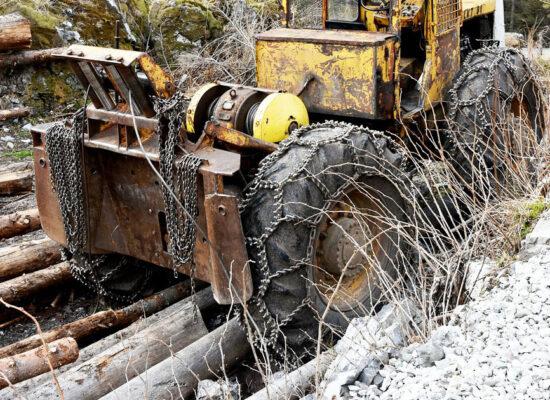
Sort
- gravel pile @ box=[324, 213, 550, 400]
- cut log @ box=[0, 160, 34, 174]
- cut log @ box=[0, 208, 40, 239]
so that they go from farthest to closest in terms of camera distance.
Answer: cut log @ box=[0, 160, 34, 174]
cut log @ box=[0, 208, 40, 239]
gravel pile @ box=[324, 213, 550, 400]

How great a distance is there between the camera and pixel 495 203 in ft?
18.1

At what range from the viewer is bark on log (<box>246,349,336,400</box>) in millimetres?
4270

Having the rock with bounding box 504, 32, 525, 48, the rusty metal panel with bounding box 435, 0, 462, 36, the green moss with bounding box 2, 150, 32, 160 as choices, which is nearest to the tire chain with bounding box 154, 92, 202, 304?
the rusty metal panel with bounding box 435, 0, 462, 36

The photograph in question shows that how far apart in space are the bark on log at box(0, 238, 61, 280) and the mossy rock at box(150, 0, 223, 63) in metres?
5.24

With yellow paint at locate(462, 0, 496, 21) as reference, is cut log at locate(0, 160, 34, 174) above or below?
below

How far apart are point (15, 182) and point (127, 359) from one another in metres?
3.44

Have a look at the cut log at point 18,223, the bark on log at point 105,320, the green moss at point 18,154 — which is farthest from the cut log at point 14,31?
the bark on log at point 105,320

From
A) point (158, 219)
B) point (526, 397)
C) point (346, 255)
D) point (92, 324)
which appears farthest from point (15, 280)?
point (526, 397)

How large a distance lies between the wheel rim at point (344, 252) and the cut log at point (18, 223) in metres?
2.88

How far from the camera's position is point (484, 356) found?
3629mm

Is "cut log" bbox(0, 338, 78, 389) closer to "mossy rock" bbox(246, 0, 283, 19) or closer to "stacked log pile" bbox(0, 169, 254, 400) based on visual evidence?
"stacked log pile" bbox(0, 169, 254, 400)

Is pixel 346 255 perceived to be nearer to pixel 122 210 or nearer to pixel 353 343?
pixel 353 343

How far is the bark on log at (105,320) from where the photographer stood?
511 centimetres

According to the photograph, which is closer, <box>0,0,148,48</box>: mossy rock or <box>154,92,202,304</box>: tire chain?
<box>154,92,202,304</box>: tire chain
